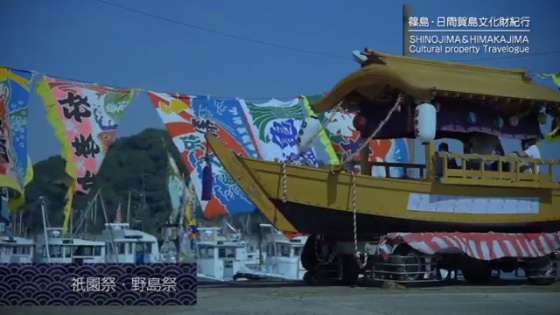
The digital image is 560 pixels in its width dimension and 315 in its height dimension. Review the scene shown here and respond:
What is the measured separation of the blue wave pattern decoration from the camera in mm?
11594

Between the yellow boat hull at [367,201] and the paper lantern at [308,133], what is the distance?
2159 millimetres

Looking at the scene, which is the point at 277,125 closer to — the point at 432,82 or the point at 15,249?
the point at 432,82

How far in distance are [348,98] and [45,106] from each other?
244 inches

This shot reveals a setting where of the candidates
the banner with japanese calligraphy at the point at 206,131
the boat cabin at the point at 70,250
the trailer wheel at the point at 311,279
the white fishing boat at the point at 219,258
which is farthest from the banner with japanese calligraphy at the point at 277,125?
the white fishing boat at the point at 219,258

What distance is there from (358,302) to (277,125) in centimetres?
923

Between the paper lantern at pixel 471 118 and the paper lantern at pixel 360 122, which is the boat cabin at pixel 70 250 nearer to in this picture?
the paper lantern at pixel 360 122

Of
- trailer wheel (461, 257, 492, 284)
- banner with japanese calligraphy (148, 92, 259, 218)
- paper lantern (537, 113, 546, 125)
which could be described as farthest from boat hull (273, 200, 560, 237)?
banner with japanese calligraphy (148, 92, 259, 218)

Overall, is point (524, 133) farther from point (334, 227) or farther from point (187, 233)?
Result: point (187, 233)

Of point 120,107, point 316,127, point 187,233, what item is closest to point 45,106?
point 120,107

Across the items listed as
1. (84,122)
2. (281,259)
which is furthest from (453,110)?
(281,259)

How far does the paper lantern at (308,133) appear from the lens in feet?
57.9

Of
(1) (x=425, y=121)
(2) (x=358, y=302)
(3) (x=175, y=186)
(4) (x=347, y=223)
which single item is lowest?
(2) (x=358, y=302)

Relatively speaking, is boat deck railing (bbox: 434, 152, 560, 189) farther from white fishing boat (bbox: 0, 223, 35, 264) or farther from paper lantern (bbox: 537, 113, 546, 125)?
white fishing boat (bbox: 0, 223, 35, 264)

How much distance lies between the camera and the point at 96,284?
458 inches
